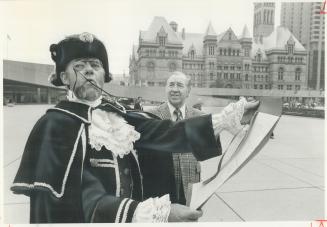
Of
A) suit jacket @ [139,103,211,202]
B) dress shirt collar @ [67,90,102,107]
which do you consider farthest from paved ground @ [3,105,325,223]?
dress shirt collar @ [67,90,102,107]

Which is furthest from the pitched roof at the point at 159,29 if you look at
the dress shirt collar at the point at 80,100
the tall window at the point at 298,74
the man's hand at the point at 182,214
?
the man's hand at the point at 182,214

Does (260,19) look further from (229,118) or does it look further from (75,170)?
(75,170)

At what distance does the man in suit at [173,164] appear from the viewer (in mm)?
1350

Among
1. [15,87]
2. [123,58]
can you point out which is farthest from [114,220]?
[15,87]

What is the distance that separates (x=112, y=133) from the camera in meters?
1.21

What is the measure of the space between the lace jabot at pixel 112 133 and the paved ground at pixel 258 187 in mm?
451

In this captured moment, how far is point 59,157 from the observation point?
1.08m

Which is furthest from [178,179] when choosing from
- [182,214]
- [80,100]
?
[80,100]

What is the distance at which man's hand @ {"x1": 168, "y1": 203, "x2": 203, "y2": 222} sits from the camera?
1.08 metres

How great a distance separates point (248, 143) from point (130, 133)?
473 millimetres

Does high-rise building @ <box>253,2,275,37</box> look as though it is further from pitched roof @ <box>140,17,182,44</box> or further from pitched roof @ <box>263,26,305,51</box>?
pitched roof @ <box>140,17,182,44</box>

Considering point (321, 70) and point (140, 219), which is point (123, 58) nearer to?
point (140, 219)

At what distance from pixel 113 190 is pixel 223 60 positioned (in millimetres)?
1314

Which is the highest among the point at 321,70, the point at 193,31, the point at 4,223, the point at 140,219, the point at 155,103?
the point at 193,31
